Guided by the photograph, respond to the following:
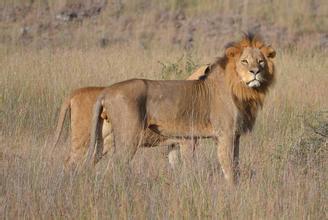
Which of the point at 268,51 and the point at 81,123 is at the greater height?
the point at 268,51

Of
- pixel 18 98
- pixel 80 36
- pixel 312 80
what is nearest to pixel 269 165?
pixel 18 98

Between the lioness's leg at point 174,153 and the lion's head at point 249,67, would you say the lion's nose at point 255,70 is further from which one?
the lioness's leg at point 174,153

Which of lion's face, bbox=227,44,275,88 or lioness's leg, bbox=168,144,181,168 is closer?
lion's face, bbox=227,44,275,88

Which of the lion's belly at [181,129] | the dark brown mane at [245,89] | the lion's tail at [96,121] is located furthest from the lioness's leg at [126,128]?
the dark brown mane at [245,89]

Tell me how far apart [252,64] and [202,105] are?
53 cm

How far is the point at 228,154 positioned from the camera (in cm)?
666

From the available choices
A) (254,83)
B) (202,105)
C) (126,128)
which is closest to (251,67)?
(254,83)

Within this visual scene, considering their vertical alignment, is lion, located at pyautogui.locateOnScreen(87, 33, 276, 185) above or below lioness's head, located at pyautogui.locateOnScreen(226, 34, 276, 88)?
below

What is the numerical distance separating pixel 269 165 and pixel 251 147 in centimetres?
125

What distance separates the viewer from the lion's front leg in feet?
21.5

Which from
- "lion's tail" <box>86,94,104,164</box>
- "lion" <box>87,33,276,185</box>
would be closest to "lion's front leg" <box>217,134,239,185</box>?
"lion" <box>87,33,276,185</box>

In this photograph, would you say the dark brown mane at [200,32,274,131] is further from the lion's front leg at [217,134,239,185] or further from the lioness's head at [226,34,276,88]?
the lion's front leg at [217,134,239,185]

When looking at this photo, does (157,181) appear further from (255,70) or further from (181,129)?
(255,70)

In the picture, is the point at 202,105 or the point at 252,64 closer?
the point at 252,64
